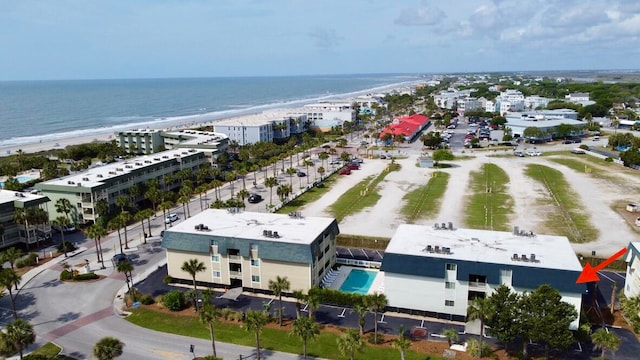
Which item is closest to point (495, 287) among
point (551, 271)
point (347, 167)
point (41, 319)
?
point (551, 271)

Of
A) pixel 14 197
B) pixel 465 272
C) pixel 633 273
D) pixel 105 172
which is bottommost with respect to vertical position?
pixel 633 273

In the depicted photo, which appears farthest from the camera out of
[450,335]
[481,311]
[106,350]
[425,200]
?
[425,200]

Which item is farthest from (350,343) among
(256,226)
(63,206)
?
(63,206)

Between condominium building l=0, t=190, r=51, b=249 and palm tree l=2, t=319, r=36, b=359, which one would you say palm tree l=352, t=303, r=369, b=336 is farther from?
condominium building l=0, t=190, r=51, b=249

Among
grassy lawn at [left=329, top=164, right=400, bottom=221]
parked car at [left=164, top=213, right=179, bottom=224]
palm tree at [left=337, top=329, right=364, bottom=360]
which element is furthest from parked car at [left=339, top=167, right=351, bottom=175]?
palm tree at [left=337, top=329, right=364, bottom=360]

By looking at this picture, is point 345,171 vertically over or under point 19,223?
under

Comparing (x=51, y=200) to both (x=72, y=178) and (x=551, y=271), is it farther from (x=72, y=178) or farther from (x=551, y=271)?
(x=551, y=271)

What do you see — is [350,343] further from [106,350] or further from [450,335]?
[106,350]

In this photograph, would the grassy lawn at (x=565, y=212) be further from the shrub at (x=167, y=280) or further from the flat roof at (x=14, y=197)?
the flat roof at (x=14, y=197)
